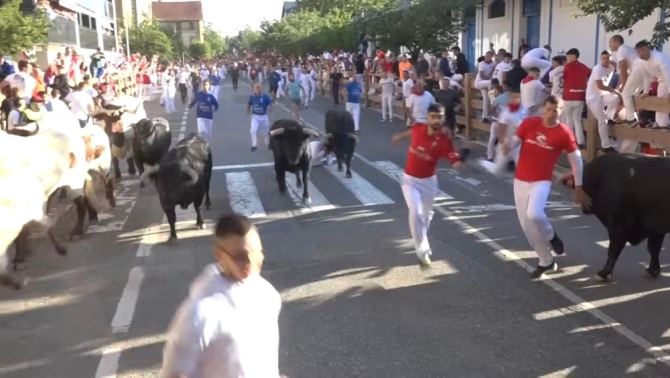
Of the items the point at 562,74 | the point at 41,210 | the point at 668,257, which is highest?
the point at 562,74

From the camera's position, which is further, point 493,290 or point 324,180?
point 324,180

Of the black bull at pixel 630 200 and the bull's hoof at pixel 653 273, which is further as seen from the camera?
the bull's hoof at pixel 653 273

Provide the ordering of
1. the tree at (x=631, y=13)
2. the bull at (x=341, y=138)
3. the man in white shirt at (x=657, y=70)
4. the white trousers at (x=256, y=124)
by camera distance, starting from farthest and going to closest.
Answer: the white trousers at (x=256, y=124)
the bull at (x=341, y=138)
the tree at (x=631, y=13)
the man in white shirt at (x=657, y=70)

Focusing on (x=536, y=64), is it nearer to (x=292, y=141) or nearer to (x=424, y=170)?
(x=292, y=141)

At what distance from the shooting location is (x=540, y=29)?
23.7 m

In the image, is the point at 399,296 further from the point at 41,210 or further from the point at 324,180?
the point at 324,180

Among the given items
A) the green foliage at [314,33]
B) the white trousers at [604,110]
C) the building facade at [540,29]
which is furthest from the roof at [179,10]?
the white trousers at [604,110]

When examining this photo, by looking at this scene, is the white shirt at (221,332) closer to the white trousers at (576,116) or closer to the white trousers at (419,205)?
the white trousers at (419,205)

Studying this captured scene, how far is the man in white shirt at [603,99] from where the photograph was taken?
41.0ft

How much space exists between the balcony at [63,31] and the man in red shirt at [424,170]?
2675 cm

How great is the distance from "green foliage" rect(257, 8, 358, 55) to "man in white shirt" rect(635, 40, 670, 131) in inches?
1075

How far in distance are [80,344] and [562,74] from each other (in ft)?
35.1

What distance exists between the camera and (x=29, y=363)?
5.93 metres

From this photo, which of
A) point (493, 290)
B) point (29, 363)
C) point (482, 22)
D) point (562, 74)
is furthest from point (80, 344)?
point (482, 22)
